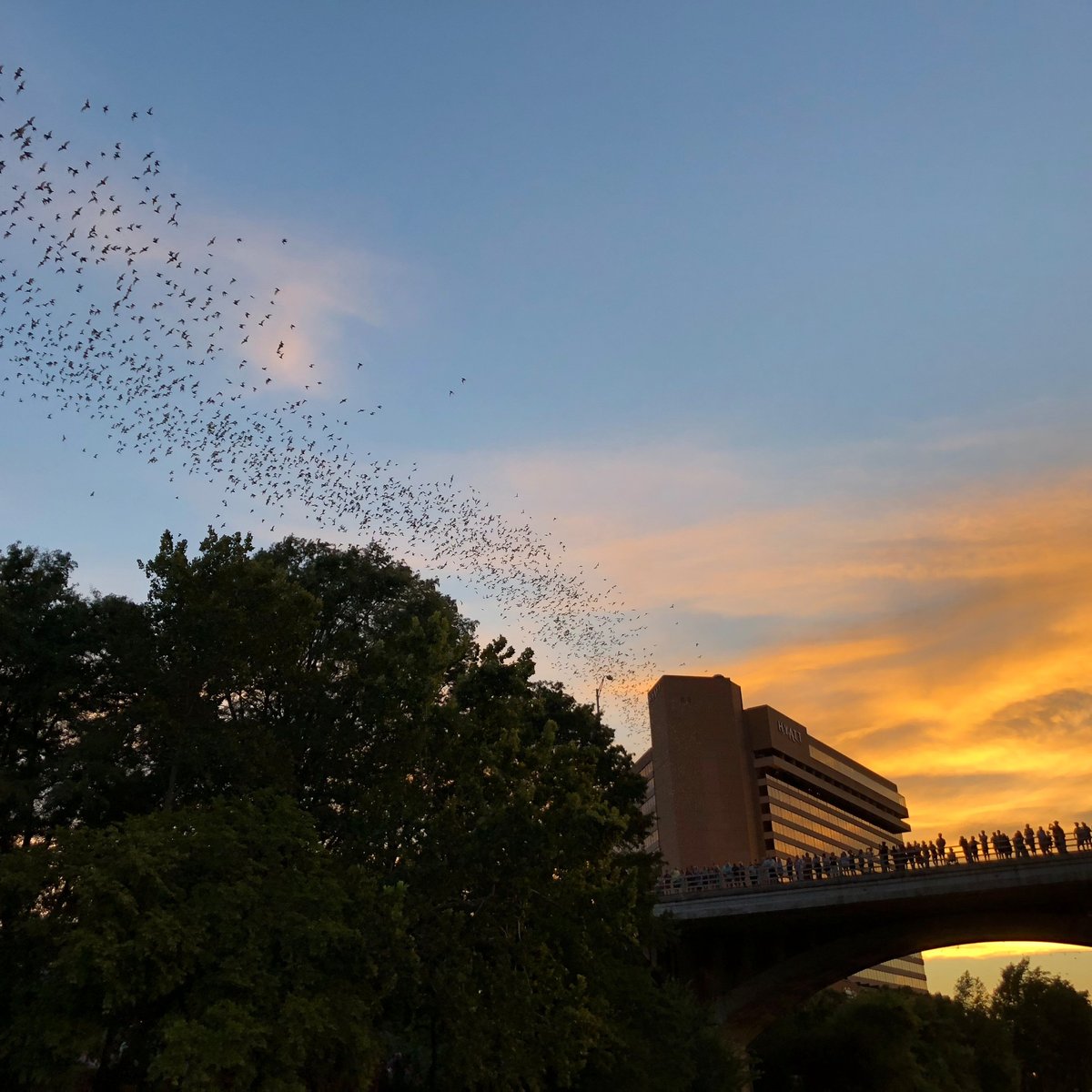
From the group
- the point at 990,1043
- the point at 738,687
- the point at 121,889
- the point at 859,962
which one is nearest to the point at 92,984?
the point at 121,889

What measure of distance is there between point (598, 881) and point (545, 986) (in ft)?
11.4

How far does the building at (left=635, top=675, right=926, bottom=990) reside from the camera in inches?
5866

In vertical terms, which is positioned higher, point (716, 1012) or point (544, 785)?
point (544, 785)

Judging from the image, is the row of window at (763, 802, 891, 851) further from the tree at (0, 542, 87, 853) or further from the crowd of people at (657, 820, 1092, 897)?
the tree at (0, 542, 87, 853)

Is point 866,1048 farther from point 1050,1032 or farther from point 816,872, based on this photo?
point 1050,1032

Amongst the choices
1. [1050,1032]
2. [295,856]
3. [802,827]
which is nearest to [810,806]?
[802,827]

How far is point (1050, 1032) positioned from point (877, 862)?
6132 cm

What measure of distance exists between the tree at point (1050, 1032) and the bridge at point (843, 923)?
152 feet

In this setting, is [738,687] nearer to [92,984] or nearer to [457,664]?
[457,664]

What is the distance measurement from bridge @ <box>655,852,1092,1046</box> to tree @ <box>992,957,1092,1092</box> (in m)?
46.4

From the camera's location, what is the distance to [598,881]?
33.2 metres

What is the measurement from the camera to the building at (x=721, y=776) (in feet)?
489

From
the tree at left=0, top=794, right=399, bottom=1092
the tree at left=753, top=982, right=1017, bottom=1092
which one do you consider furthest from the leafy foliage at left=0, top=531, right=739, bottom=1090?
the tree at left=753, top=982, right=1017, bottom=1092

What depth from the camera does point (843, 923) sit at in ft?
193
